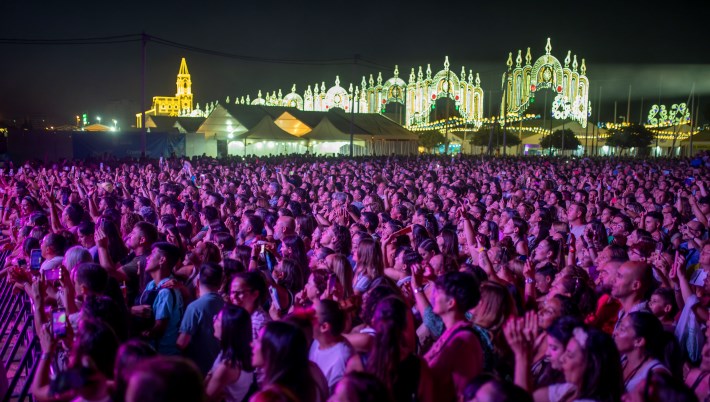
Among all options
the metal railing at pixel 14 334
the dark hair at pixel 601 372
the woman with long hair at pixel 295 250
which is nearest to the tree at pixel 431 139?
the metal railing at pixel 14 334

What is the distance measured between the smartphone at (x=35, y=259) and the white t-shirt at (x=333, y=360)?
11.1ft

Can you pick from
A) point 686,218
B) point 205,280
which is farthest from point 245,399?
point 686,218

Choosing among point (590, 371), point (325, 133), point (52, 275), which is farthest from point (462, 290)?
point (325, 133)

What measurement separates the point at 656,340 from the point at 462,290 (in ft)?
3.43

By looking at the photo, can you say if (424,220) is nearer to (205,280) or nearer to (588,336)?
(205,280)

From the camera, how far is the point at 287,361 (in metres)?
2.88

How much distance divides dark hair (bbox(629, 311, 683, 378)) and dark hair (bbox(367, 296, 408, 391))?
127cm

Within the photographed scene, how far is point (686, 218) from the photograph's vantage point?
10.4 meters

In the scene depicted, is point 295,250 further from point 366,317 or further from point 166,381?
point 166,381

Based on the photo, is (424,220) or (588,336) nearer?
(588,336)

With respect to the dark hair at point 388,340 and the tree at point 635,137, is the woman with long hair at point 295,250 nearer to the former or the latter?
the dark hair at point 388,340

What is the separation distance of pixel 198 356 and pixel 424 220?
437 cm

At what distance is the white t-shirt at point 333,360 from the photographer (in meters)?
3.33

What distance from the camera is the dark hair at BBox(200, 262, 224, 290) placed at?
4.41 meters
